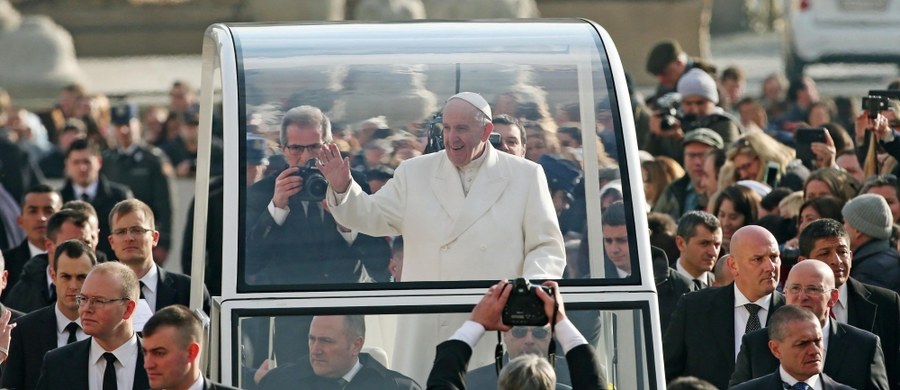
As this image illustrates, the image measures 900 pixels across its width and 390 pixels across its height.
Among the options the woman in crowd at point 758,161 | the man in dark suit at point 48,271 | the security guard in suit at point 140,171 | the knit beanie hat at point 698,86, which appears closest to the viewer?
the man in dark suit at point 48,271

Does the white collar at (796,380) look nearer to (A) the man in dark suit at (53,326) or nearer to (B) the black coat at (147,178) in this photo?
(A) the man in dark suit at (53,326)

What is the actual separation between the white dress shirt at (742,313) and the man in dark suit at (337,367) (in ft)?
7.02

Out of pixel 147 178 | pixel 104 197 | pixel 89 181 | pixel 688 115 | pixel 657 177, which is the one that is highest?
pixel 688 115

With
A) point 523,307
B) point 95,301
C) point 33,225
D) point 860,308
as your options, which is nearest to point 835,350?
point 860,308

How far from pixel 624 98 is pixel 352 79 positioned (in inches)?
43.7

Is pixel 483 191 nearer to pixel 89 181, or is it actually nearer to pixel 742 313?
pixel 742 313

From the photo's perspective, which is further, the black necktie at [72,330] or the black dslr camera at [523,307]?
the black necktie at [72,330]

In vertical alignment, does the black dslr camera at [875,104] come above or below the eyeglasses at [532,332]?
above

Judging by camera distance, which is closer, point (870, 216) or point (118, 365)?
point (118, 365)

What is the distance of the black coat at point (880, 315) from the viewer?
10023mm

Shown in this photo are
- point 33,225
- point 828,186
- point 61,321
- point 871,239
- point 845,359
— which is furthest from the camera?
point 33,225

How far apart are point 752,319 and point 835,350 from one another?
663 millimetres

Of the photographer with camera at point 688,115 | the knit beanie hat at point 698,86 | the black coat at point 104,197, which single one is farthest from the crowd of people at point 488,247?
the black coat at point 104,197

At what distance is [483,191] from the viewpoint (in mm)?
8602
